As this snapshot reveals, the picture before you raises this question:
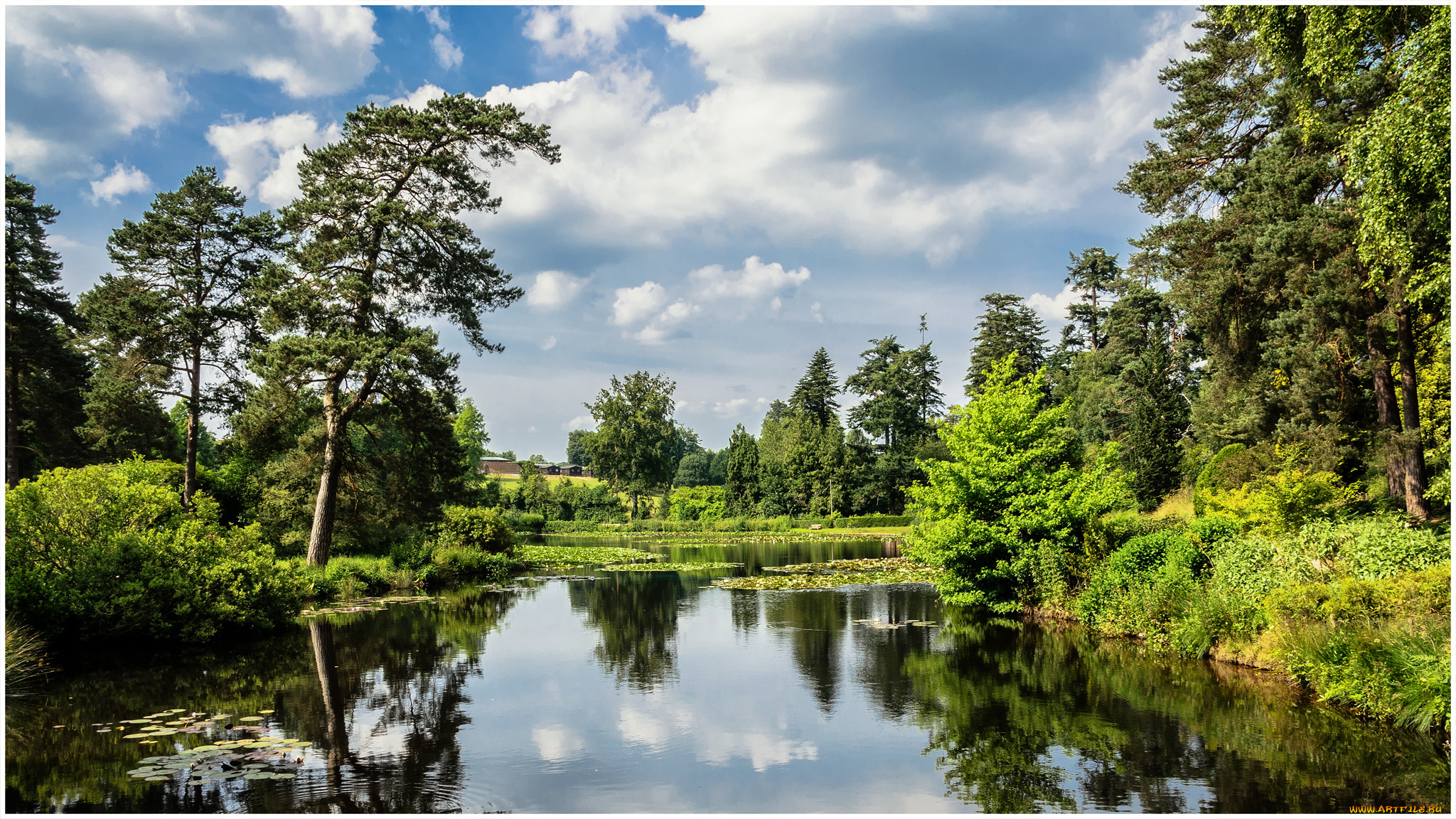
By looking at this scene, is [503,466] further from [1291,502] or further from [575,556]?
[1291,502]

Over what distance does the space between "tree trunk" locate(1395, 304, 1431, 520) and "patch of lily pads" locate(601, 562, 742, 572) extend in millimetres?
23713

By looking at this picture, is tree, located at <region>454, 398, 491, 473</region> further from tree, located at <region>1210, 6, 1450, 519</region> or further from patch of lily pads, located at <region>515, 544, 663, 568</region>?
tree, located at <region>1210, 6, 1450, 519</region>

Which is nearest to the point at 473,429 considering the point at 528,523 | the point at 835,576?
the point at 528,523

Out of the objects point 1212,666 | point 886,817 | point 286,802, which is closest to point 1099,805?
point 886,817

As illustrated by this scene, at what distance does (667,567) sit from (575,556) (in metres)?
7.77

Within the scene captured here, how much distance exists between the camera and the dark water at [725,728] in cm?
786

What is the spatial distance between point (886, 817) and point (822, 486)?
2345 inches

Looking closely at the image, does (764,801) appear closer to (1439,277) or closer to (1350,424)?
(1439,277)

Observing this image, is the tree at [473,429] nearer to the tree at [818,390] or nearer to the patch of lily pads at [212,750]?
the tree at [818,390]

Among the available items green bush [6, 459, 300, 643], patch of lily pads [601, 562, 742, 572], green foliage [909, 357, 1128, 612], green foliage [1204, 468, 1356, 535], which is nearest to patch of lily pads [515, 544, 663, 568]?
patch of lily pads [601, 562, 742, 572]

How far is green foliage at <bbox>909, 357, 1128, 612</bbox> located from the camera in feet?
59.4

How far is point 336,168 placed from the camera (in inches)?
916

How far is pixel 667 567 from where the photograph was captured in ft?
117

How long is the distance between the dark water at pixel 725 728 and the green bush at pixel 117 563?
0.81 metres
